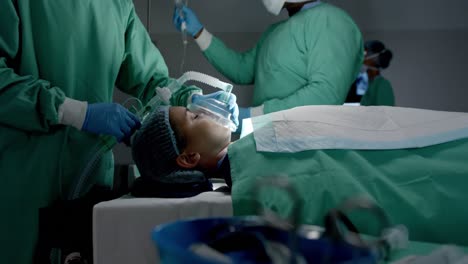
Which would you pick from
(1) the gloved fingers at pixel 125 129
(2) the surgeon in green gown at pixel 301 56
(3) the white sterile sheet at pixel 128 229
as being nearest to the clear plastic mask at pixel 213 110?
(1) the gloved fingers at pixel 125 129

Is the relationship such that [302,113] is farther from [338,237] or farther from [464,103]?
[464,103]

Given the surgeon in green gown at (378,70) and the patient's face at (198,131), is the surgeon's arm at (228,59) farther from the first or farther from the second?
the patient's face at (198,131)

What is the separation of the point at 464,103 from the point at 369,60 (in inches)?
Result: 29.4

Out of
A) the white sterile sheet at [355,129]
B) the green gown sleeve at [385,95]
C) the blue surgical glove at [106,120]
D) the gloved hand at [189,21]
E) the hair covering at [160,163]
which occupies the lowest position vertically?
the green gown sleeve at [385,95]

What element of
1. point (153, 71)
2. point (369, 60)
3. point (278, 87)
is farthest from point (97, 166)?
point (369, 60)

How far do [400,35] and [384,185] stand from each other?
2.16m

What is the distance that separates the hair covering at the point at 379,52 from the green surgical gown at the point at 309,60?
2.22 ft

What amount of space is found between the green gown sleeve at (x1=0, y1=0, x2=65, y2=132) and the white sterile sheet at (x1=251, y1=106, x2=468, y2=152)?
0.68 metres

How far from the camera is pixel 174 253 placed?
60cm

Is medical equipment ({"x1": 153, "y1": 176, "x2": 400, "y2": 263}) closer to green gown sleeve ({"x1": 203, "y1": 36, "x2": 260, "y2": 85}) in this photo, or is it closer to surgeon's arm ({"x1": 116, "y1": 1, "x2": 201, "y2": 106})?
surgeon's arm ({"x1": 116, "y1": 1, "x2": 201, "y2": 106})

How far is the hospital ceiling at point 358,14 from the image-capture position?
2.89 meters

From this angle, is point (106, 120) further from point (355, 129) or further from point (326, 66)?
point (326, 66)

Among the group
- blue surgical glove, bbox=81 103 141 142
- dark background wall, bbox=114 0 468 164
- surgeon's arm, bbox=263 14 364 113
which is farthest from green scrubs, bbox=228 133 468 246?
dark background wall, bbox=114 0 468 164

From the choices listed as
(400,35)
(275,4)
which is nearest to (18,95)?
(275,4)
